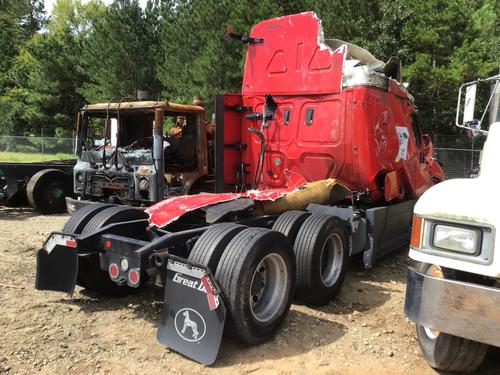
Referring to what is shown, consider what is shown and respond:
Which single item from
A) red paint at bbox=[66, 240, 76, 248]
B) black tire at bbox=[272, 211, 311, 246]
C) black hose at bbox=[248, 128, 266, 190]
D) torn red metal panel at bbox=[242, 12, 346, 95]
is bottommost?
red paint at bbox=[66, 240, 76, 248]

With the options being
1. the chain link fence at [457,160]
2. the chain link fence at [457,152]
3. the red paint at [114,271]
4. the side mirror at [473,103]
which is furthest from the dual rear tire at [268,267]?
the chain link fence at [457,160]

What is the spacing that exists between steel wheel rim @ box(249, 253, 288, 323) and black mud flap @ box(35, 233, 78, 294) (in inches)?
64.8

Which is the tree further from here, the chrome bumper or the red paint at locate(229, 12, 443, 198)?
the chrome bumper

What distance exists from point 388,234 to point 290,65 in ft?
8.75

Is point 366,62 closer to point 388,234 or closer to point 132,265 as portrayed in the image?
point 388,234

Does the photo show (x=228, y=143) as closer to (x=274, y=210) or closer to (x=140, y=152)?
(x=140, y=152)

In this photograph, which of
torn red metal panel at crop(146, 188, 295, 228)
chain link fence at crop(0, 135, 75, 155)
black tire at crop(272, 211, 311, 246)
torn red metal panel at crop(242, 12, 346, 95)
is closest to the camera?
torn red metal panel at crop(146, 188, 295, 228)

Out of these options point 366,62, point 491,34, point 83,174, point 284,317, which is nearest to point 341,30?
point 491,34

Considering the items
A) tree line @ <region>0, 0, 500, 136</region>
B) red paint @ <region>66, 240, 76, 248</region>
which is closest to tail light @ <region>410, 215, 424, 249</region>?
red paint @ <region>66, 240, 76, 248</region>

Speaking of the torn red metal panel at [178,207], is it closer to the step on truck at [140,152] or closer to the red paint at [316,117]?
the red paint at [316,117]

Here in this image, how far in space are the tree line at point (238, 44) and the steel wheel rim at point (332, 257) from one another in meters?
11.1

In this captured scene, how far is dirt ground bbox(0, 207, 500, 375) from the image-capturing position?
12.0 feet

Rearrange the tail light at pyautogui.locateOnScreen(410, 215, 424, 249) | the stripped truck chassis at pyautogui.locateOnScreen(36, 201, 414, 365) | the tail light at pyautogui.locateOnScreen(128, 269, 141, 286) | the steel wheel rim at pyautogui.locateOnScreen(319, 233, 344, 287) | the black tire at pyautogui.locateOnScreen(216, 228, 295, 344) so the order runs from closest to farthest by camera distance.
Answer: the tail light at pyautogui.locateOnScreen(410, 215, 424, 249)
the stripped truck chassis at pyautogui.locateOnScreen(36, 201, 414, 365)
the black tire at pyautogui.locateOnScreen(216, 228, 295, 344)
the tail light at pyautogui.locateOnScreen(128, 269, 141, 286)
the steel wheel rim at pyautogui.locateOnScreen(319, 233, 344, 287)

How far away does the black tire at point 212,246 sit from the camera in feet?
12.6
